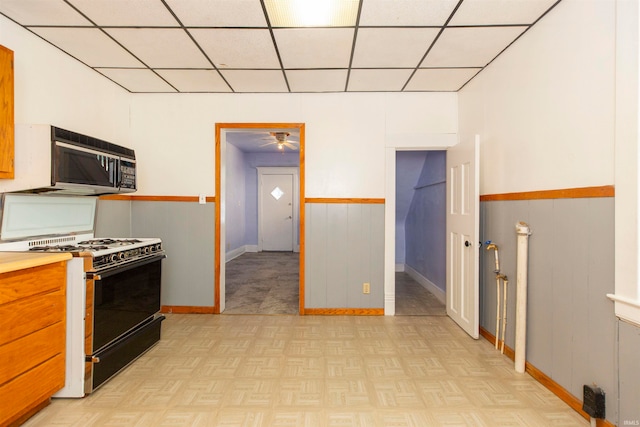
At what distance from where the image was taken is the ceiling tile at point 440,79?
296 centimetres

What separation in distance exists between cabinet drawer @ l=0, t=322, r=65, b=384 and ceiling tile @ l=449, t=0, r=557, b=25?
3069 mm

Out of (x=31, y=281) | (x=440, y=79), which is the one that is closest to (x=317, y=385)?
(x=31, y=281)

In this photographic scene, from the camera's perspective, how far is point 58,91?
2.56m

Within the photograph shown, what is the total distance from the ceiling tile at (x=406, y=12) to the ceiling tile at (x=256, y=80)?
1.12 metres

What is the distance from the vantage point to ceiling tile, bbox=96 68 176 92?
9.78ft

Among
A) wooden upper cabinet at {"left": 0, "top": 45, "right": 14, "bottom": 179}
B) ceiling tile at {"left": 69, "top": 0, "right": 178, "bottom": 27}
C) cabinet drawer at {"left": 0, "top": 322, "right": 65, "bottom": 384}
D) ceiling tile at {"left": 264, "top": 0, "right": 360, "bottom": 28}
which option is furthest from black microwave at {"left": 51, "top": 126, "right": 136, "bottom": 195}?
ceiling tile at {"left": 264, "top": 0, "right": 360, "bottom": 28}

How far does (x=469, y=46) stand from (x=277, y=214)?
20.1 ft

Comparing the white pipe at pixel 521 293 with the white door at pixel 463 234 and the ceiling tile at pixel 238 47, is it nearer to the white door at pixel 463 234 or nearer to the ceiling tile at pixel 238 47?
the white door at pixel 463 234

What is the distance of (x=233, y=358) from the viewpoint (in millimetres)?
2496

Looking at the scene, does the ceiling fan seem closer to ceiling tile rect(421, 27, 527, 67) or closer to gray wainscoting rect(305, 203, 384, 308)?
gray wainscoting rect(305, 203, 384, 308)

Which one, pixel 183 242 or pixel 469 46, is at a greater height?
pixel 469 46

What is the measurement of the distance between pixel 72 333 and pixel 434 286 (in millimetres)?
3844

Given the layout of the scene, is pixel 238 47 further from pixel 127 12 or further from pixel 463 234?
pixel 463 234

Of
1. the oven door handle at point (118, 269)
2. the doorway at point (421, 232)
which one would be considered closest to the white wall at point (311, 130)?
the doorway at point (421, 232)
